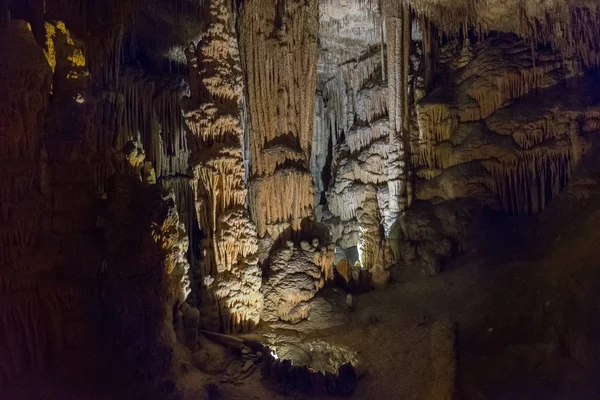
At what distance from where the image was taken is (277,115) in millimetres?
12078

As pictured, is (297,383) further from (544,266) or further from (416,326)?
(544,266)

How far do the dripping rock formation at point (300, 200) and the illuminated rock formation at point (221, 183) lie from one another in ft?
0.15

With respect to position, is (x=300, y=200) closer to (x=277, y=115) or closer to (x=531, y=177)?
(x=277, y=115)

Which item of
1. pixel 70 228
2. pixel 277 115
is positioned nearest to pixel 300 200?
pixel 277 115

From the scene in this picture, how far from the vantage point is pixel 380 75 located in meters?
15.3

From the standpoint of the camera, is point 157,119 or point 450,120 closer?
point 450,120

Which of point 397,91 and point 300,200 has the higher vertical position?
point 397,91

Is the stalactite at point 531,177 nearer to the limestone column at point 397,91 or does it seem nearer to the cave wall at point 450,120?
the cave wall at point 450,120

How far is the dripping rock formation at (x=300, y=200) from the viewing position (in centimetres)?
719

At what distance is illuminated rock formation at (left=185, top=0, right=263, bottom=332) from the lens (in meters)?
10.4

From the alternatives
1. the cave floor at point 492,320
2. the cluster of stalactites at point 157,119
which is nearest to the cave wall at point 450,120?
the cave floor at point 492,320

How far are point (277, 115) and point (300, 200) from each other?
6.69 feet

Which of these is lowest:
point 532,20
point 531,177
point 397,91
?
point 531,177

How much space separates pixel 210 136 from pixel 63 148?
3416 millimetres
